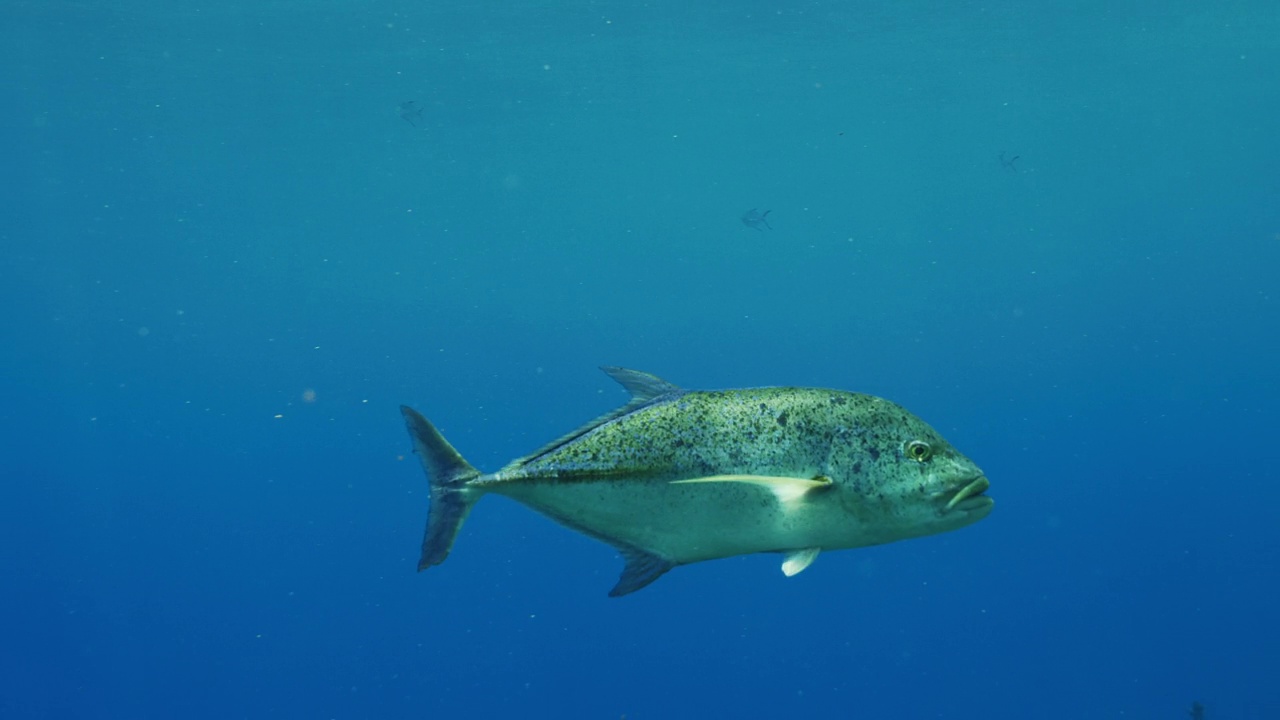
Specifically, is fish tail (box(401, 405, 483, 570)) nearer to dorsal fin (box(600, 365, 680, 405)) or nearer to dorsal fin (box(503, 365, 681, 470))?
dorsal fin (box(503, 365, 681, 470))

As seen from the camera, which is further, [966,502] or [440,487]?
[440,487]

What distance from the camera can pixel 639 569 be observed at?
8.61 ft

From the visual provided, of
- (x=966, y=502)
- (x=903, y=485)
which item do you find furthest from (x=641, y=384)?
(x=966, y=502)

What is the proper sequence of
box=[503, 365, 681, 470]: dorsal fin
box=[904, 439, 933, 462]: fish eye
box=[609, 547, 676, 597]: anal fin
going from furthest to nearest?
1. box=[503, 365, 681, 470]: dorsal fin
2. box=[609, 547, 676, 597]: anal fin
3. box=[904, 439, 933, 462]: fish eye

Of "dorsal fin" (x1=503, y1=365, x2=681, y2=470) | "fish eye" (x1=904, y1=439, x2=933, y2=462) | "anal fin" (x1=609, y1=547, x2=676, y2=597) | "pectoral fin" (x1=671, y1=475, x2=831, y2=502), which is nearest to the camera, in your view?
"pectoral fin" (x1=671, y1=475, x2=831, y2=502)

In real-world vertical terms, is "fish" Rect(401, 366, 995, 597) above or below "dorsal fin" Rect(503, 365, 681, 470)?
below

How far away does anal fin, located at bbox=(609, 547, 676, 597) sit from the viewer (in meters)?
2.59

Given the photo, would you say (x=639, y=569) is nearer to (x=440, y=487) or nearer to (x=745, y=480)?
(x=745, y=480)

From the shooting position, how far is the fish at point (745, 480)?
2.40m

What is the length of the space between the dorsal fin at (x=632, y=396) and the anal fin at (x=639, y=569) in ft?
1.34

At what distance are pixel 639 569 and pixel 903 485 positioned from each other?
0.84m

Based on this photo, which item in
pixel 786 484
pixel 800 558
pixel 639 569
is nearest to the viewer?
pixel 786 484

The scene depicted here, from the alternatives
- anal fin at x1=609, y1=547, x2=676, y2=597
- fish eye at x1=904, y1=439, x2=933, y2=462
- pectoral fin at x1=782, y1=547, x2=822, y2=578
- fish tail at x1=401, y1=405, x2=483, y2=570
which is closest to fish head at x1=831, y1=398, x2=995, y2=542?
fish eye at x1=904, y1=439, x2=933, y2=462

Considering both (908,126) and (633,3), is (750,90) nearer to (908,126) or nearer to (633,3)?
(633,3)
